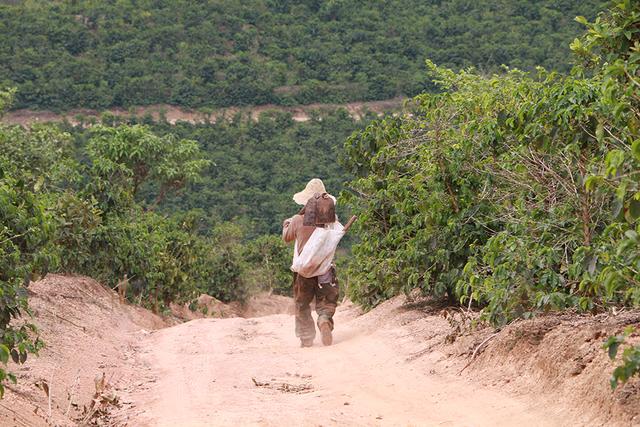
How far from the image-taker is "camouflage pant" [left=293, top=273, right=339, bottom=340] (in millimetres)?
10305

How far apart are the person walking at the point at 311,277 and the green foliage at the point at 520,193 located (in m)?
0.97

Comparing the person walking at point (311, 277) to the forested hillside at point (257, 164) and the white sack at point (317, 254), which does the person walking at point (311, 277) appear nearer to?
the white sack at point (317, 254)

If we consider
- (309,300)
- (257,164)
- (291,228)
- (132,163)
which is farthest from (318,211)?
(257,164)

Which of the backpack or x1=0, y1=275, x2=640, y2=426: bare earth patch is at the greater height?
the backpack

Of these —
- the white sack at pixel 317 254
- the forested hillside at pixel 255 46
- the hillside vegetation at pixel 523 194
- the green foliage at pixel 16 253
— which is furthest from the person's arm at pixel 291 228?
the forested hillside at pixel 255 46

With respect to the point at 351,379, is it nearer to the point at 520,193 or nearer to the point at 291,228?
the point at 520,193

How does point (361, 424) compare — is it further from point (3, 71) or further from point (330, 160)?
point (3, 71)

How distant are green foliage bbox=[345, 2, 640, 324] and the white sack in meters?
1.00

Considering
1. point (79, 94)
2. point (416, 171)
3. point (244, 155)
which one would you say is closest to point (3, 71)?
point (79, 94)

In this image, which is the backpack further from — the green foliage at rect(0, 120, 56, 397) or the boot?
the green foliage at rect(0, 120, 56, 397)

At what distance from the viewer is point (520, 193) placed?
883 centimetres

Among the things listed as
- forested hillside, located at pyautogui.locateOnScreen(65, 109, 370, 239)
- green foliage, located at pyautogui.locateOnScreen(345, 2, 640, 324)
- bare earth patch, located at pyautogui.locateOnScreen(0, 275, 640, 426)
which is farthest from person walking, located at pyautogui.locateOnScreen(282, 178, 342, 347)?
forested hillside, located at pyautogui.locateOnScreen(65, 109, 370, 239)

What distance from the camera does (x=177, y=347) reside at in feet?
35.7

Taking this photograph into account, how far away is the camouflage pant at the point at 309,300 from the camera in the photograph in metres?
10.3
